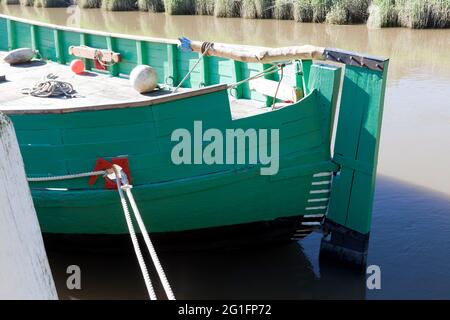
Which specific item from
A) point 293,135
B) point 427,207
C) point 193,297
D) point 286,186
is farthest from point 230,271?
point 427,207

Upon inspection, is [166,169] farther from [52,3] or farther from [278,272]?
[52,3]

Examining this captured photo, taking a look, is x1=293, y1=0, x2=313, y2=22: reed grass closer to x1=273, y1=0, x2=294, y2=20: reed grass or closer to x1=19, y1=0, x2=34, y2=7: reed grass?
x1=273, y1=0, x2=294, y2=20: reed grass

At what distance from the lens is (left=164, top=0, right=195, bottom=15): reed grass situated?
22875 mm

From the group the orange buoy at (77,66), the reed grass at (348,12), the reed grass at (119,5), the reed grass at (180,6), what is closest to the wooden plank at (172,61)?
Result: the orange buoy at (77,66)

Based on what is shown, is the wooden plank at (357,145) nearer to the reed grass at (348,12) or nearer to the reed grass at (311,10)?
the reed grass at (348,12)

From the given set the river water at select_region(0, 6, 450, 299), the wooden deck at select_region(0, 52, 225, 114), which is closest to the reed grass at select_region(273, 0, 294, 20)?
the river water at select_region(0, 6, 450, 299)

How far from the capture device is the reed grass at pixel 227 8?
21.4 meters

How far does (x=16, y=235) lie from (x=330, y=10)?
1890cm

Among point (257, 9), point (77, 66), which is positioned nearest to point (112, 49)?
point (77, 66)

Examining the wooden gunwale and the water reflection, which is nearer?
the wooden gunwale

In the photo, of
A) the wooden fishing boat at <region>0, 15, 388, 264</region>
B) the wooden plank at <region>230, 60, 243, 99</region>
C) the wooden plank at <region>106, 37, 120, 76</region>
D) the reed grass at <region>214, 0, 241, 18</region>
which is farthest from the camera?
the reed grass at <region>214, 0, 241, 18</region>

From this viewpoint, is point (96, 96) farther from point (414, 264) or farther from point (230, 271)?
point (414, 264)

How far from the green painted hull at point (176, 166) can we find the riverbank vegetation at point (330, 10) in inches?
545

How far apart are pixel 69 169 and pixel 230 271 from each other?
174 centimetres
